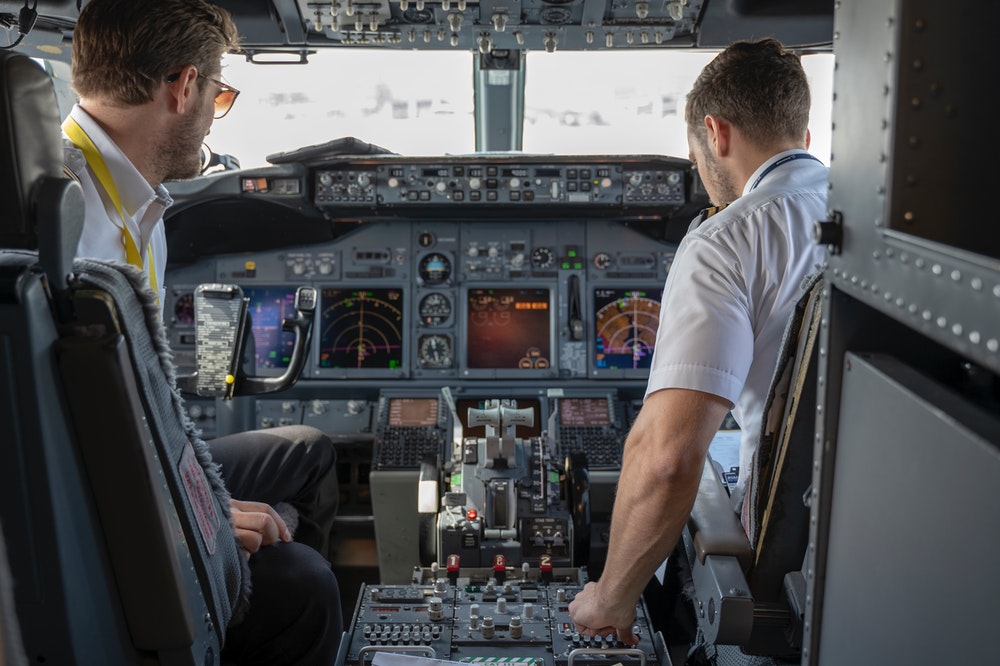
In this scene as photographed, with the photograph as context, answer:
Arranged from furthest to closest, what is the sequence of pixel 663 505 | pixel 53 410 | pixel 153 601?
pixel 663 505, pixel 153 601, pixel 53 410

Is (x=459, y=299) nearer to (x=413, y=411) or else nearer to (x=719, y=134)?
(x=413, y=411)

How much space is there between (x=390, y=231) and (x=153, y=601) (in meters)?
2.97

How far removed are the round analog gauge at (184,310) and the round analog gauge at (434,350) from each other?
40.1 inches

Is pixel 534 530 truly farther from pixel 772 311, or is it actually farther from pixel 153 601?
pixel 153 601

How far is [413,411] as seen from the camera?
3.81 meters

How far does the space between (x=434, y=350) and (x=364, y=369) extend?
1.04 feet

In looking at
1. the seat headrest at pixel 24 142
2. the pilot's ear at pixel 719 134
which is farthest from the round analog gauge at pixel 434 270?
the seat headrest at pixel 24 142

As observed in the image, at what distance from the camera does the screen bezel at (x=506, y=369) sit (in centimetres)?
395

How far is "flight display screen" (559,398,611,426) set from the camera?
3795 mm

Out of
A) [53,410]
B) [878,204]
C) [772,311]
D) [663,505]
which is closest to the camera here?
[878,204]

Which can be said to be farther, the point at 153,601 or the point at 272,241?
the point at 272,241

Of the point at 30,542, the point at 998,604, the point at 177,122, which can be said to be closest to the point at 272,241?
the point at 177,122

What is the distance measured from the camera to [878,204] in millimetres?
926

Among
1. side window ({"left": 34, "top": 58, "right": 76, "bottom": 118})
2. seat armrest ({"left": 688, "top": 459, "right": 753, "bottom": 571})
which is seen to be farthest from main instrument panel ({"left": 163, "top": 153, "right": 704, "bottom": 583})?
seat armrest ({"left": 688, "top": 459, "right": 753, "bottom": 571})
